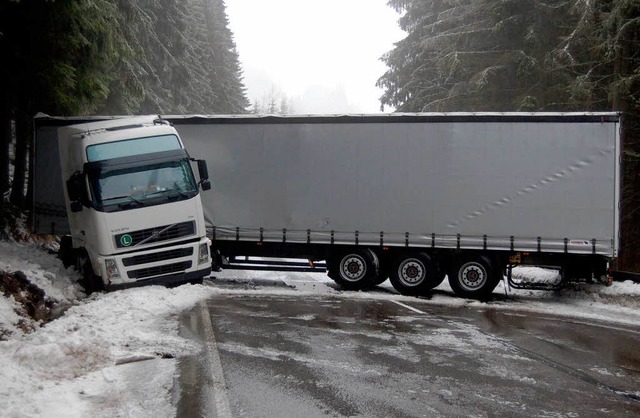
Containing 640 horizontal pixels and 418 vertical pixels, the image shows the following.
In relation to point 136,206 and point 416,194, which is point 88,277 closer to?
point 136,206

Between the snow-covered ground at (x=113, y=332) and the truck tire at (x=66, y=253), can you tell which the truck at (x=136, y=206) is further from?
the truck tire at (x=66, y=253)

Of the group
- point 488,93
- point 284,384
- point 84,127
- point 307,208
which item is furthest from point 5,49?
point 488,93

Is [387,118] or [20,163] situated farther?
[20,163]

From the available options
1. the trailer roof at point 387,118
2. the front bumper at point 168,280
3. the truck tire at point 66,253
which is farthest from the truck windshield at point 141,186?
the truck tire at point 66,253

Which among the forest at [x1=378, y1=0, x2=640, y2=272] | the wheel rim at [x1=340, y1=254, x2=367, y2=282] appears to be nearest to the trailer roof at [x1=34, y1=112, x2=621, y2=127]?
the wheel rim at [x1=340, y1=254, x2=367, y2=282]

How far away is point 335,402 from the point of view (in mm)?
6055

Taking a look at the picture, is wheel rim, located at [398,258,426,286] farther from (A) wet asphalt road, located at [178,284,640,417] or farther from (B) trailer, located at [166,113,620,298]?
(A) wet asphalt road, located at [178,284,640,417]

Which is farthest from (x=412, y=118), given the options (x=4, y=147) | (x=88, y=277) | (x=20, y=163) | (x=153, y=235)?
(x=20, y=163)

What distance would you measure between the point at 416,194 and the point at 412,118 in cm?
181

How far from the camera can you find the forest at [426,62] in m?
14.5

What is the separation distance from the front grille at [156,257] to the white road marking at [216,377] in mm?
2913

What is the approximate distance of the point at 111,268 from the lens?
39.8 feet

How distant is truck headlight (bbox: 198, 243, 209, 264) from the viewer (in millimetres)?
12922

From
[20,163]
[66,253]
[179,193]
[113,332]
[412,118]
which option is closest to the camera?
[113,332]
